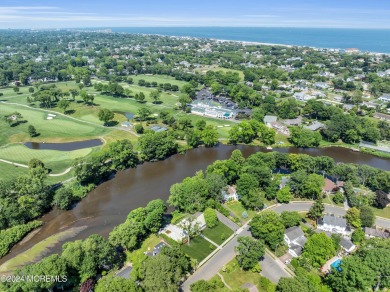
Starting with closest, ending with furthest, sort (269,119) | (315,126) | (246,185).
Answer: (246,185) < (315,126) < (269,119)

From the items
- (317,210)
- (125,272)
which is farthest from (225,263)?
(317,210)

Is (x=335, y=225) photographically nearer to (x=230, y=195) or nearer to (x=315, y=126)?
(x=230, y=195)

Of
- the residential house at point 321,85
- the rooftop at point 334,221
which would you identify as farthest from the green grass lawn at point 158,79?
the rooftop at point 334,221

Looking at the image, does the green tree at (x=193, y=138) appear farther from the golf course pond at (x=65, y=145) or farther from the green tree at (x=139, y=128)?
the golf course pond at (x=65, y=145)

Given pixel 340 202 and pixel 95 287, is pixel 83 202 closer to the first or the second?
pixel 95 287

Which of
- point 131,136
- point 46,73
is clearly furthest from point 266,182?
point 46,73

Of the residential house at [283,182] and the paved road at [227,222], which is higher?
the residential house at [283,182]
